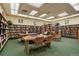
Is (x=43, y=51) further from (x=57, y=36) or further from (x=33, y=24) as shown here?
(x=57, y=36)

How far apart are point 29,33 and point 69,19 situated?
110 inches

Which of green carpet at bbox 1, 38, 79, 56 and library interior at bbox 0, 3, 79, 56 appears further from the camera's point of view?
library interior at bbox 0, 3, 79, 56

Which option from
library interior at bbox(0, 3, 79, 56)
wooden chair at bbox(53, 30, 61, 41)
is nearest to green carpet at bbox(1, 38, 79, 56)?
library interior at bbox(0, 3, 79, 56)

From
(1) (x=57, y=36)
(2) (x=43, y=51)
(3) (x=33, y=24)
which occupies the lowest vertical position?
(2) (x=43, y=51)

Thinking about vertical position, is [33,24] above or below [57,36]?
above

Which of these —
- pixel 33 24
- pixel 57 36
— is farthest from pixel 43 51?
pixel 57 36

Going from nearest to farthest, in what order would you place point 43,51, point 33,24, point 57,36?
point 43,51, point 33,24, point 57,36

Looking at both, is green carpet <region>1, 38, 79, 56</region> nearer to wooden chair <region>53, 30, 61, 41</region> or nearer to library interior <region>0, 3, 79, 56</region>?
library interior <region>0, 3, 79, 56</region>

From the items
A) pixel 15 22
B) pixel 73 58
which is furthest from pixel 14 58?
pixel 15 22

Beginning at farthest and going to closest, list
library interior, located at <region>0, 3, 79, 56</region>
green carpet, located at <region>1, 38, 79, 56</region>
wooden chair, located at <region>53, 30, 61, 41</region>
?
wooden chair, located at <region>53, 30, 61, 41</region>, library interior, located at <region>0, 3, 79, 56</region>, green carpet, located at <region>1, 38, 79, 56</region>

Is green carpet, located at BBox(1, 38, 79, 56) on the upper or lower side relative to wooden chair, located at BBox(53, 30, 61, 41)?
lower

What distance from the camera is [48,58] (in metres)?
2.90

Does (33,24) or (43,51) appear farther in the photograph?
(33,24)

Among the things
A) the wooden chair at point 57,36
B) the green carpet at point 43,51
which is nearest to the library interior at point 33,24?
the green carpet at point 43,51
